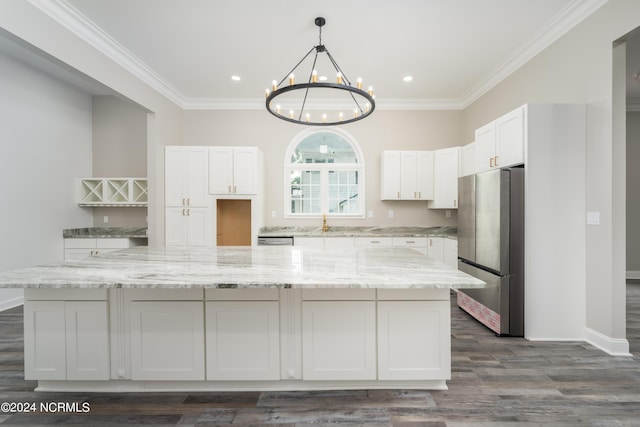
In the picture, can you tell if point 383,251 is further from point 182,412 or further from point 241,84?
point 241,84

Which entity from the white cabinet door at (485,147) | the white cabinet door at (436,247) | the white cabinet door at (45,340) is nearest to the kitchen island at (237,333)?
the white cabinet door at (45,340)

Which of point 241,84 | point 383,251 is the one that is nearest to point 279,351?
point 383,251

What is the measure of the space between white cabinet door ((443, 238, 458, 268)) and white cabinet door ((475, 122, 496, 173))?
3.97 ft

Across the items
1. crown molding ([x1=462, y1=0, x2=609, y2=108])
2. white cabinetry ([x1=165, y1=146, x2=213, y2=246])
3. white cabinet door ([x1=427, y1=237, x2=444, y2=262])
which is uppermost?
crown molding ([x1=462, y1=0, x2=609, y2=108])

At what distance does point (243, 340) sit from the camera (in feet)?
5.98

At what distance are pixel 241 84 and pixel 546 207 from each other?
4.14 m

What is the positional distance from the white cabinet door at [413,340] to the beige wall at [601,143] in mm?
1749

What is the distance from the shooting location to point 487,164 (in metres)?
3.20

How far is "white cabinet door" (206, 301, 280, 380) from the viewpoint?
1815mm

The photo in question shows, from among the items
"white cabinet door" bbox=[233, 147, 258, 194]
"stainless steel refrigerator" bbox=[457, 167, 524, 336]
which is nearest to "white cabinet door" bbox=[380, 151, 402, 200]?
"stainless steel refrigerator" bbox=[457, 167, 524, 336]

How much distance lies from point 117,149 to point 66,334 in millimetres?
3865

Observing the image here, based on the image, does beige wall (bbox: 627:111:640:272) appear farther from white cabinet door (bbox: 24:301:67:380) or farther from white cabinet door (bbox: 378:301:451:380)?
white cabinet door (bbox: 24:301:67:380)

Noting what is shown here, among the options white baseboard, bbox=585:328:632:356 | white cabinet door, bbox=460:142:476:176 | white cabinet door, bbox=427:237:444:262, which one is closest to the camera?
white baseboard, bbox=585:328:632:356

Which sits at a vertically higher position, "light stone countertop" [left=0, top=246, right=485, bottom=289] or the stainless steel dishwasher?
"light stone countertop" [left=0, top=246, right=485, bottom=289]
